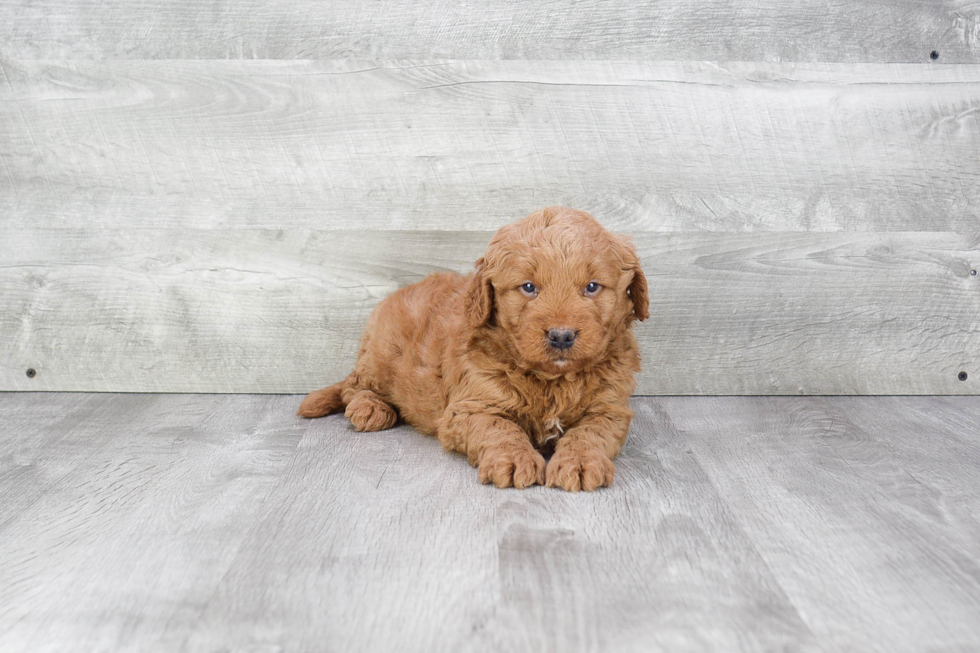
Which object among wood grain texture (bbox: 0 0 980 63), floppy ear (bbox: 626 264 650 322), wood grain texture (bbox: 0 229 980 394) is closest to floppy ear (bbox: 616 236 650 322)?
floppy ear (bbox: 626 264 650 322)

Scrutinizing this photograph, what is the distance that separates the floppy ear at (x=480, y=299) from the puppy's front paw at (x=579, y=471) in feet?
1.31

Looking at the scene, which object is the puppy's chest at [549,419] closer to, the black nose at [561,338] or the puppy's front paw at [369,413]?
the black nose at [561,338]

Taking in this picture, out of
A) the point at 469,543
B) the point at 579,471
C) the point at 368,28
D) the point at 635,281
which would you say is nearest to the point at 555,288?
the point at 635,281

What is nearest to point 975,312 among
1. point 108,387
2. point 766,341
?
point 766,341

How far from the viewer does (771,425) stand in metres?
2.50

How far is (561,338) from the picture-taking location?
1.90 m

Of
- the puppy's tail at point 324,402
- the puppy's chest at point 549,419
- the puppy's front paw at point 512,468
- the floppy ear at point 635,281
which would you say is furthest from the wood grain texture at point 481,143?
the puppy's front paw at point 512,468

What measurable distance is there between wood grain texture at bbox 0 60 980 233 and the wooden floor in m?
0.77

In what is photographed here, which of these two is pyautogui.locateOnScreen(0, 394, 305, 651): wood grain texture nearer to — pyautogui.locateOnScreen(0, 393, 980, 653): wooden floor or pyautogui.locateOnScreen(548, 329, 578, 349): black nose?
pyautogui.locateOnScreen(0, 393, 980, 653): wooden floor

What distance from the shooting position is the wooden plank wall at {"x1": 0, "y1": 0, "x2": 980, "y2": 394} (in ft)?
8.87

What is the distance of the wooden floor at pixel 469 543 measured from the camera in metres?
1.32

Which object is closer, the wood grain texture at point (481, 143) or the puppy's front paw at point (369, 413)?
the puppy's front paw at point (369, 413)

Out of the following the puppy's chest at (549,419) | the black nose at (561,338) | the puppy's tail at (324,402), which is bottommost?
the puppy's tail at (324,402)

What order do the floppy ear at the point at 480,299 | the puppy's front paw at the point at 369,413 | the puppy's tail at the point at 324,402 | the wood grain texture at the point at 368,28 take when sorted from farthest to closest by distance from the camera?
the wood grain texture at the point at 368,28 → the puppy's tail at the point at 324,402 → the puppy's front paw at the point at 369,413 → the floppy ear at the point at 480,299
